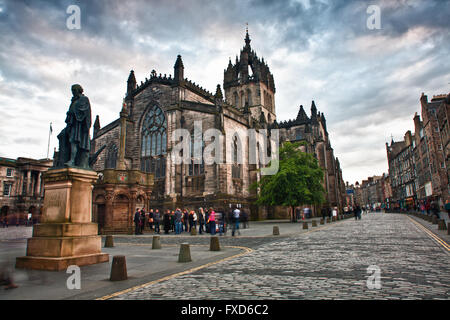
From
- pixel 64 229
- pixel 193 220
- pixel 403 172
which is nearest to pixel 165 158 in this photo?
pixel 193 220

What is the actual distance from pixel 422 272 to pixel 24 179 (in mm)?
56558

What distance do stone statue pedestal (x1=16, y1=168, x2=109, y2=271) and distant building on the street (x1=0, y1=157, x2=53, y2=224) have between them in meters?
44.8

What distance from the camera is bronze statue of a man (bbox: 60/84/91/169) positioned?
24.2 ft

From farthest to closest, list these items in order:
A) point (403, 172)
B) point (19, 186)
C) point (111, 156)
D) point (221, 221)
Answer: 1. point (403, 172)
2. point (19, 186)
3. point (111, 156)
4. point (221, 221)

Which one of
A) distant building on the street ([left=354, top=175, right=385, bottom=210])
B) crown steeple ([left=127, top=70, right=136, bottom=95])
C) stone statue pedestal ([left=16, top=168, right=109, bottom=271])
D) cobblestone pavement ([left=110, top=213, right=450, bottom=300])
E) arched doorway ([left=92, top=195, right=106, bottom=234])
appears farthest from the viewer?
A: distant building on the street ([left=354, top=175, right=385, bottom=210])

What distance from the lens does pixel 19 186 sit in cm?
4662

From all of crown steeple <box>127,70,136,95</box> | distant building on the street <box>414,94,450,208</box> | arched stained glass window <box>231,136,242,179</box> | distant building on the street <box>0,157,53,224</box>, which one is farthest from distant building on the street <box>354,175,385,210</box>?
distant building on the street <box>0,157,53,224</box>

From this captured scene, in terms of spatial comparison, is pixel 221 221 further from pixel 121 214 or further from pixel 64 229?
pixel 64 229

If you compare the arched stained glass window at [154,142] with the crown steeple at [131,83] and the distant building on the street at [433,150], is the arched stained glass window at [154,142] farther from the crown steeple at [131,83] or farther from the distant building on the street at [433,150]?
the distant building on the street at [433,150]

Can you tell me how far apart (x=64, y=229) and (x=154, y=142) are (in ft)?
90.4

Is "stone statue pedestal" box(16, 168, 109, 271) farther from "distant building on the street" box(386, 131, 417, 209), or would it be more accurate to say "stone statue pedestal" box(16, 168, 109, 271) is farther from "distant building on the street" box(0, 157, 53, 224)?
"distant building on the street" box(386, 131, 417, 209)

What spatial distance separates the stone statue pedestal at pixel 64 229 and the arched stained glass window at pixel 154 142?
24.8m
